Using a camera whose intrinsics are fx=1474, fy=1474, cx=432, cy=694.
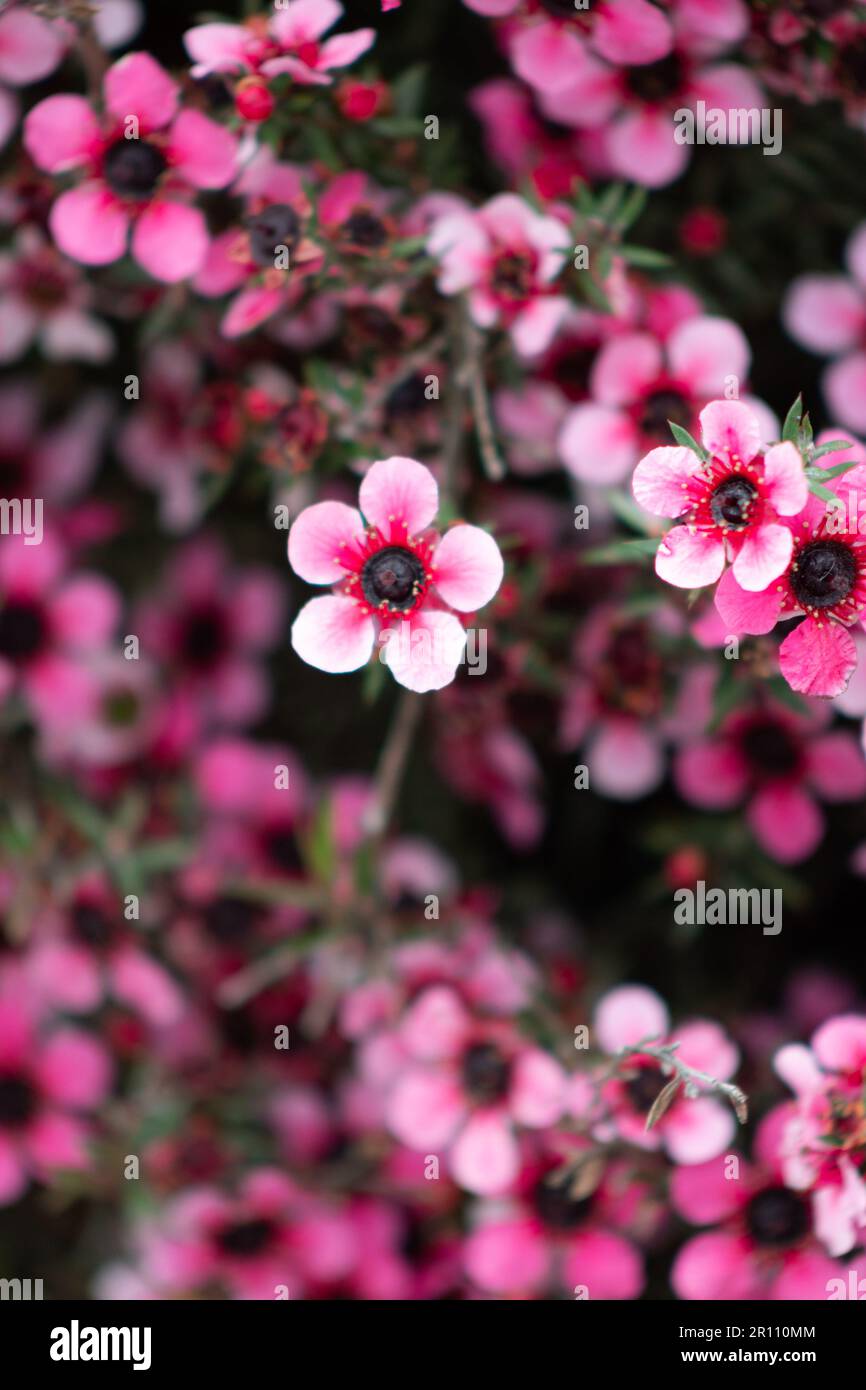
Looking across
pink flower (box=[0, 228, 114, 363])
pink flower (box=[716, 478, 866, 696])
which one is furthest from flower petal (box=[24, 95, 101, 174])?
pink flower (box=[716, 478, 866, 696])

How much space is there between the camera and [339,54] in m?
1.03

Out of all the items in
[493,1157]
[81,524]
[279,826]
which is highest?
[81,524]

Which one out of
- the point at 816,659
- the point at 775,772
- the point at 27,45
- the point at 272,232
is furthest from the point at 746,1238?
the point at 27,45

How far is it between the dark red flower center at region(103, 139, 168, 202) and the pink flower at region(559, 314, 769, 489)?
0.37 meters

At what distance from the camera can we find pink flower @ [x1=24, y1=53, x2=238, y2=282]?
1.09 m

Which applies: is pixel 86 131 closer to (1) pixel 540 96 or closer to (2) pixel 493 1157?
(1) pixel 540 96

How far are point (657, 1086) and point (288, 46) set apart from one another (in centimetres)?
80

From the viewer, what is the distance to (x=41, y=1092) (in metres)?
1.47

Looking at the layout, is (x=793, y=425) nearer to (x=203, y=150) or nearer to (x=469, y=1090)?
(x=203, y=150)

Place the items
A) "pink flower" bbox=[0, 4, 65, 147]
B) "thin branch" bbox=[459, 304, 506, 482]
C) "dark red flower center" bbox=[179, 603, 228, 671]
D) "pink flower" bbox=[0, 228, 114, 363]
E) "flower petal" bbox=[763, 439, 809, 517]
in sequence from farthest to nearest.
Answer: "dark red flower center" bbox=[179, 603, 228, 671]
"pink flower" bbox=[0, 228, 114, 363]
"pink flower" bbox=[0, 4, 65, 147]
"thin branch" bbox=[459, 304, 506, 482]
"flower petal" bbox=[763, 439, 809, 517]

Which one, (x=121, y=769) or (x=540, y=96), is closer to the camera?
(x=540, y=96)

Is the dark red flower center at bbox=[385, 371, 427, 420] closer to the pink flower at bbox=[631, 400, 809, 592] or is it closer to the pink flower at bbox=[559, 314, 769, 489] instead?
the pink flower at bbox=[559, 314, 769, 489]
